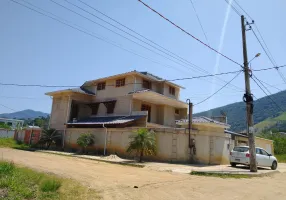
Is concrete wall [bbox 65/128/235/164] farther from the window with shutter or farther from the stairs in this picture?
the window with shutter

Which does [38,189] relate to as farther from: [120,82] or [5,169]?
[120,82]

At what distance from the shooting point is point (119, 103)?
101 ft

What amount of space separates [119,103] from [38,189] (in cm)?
2279

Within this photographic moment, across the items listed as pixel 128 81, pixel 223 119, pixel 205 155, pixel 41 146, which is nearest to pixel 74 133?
pixel 41 146

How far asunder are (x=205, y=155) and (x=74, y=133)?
50.3 ft

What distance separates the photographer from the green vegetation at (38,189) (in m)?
7.20

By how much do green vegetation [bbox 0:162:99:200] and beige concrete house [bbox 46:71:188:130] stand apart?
58.9 feet

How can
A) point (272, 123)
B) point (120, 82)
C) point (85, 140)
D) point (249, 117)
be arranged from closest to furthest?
point (249, 117)
point (85, 140)
point (120, 82)
point (272, 123)

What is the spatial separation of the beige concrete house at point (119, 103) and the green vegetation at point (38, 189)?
58.9ft

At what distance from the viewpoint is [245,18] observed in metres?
18.1

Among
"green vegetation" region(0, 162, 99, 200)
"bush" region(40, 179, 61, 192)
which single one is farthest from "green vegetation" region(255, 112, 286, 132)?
"bush" region(40, 179, 61, 192)

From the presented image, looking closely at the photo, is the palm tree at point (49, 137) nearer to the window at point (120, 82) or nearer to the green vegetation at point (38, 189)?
the window at point (120, 82)

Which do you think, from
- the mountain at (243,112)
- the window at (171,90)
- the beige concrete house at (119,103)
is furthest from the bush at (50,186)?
the mountain at (243,112)

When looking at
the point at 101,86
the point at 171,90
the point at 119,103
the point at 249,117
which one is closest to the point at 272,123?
the point at 171,90
